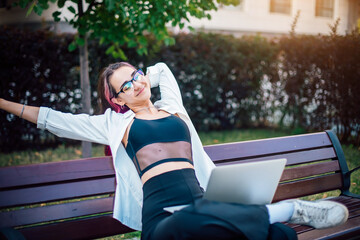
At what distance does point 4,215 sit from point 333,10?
824 inches

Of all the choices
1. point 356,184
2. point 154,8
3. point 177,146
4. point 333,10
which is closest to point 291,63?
point 356,184

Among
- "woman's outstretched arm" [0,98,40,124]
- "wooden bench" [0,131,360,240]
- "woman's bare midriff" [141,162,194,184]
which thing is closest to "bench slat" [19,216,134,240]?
"wooden bench" [0,131,360,240]

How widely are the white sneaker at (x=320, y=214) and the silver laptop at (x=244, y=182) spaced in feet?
0.65

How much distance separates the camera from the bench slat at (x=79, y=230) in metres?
2.30

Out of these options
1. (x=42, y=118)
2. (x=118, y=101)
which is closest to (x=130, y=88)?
(x=118, y=101)

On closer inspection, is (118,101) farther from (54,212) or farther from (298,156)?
(298,156)

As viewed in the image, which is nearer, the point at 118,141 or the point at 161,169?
the point at 161,169

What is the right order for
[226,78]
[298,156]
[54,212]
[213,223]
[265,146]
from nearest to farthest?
[213,223] → [54,212] → [265,146] → [298,156] → [226,78]

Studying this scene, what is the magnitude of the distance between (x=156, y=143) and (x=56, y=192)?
73cm

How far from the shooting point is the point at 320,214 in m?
2.10

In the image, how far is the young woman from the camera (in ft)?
6.41

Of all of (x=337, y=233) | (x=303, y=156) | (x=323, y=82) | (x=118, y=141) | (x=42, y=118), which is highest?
(x=42, y=118)

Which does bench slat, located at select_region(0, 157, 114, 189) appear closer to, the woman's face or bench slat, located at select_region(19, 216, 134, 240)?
bench slat, located at select_region(19, 216, 134, 240)

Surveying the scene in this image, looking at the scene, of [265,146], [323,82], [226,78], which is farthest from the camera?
[226,78]
